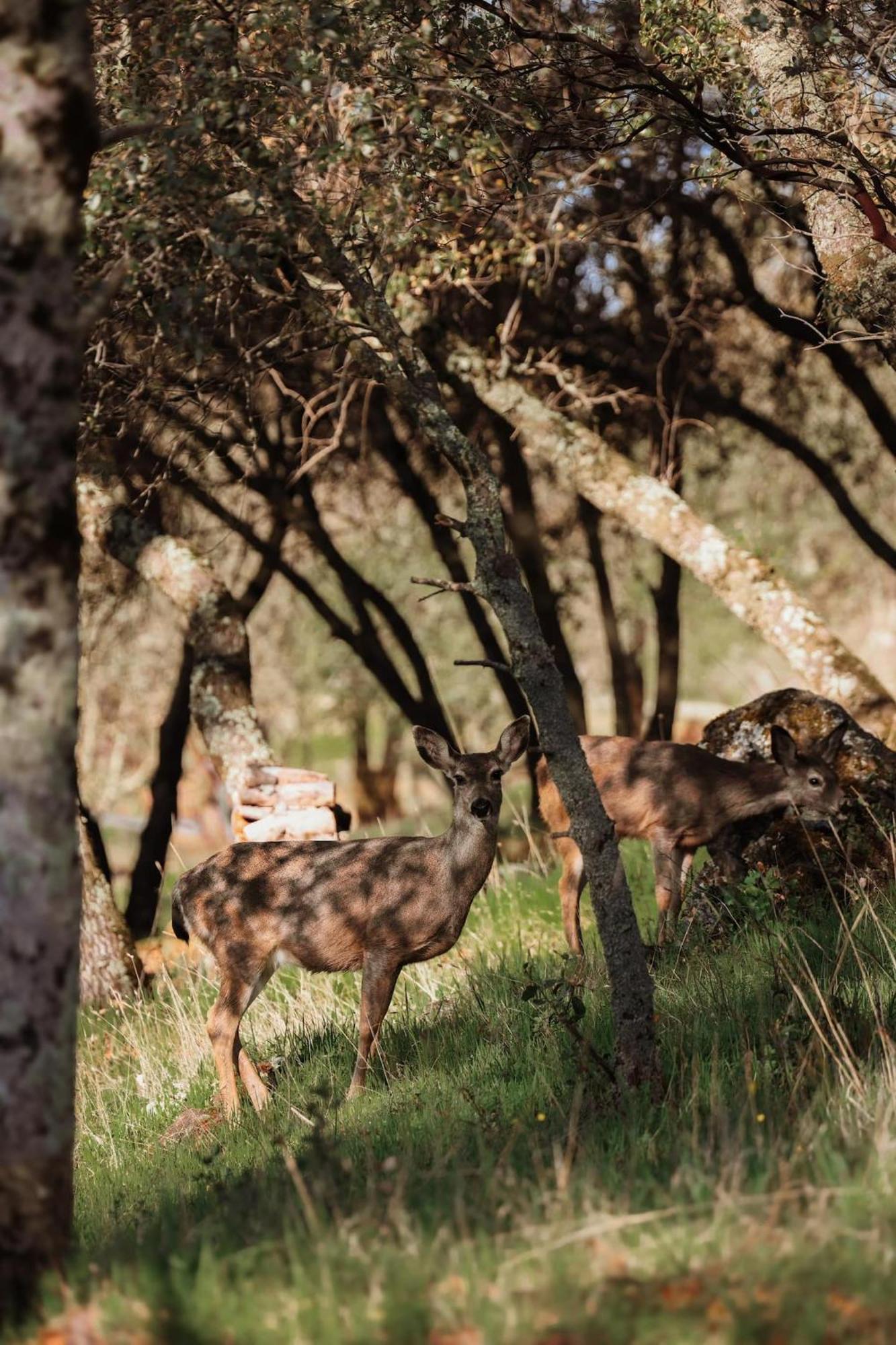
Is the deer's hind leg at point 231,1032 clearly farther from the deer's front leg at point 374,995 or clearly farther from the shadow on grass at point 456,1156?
the deer's front leg at point 374,995

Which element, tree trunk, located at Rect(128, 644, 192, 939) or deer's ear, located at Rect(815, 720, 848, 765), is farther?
tree trunk, located at Rect(128, 644, 192, 939)

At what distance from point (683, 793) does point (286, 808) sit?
285 cm

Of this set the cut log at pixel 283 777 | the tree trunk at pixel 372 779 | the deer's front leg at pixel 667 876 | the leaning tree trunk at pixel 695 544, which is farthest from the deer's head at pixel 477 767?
the tree trunk at pixel 372 779

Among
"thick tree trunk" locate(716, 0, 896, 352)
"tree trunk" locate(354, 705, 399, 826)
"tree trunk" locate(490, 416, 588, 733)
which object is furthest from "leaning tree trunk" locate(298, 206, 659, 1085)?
"tree trunk" locate(354, 705, 399, 826)

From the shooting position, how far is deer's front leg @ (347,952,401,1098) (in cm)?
785

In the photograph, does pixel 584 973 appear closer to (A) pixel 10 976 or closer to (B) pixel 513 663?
(B) pixel 513 663

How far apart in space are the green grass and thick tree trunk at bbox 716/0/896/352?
336 cm

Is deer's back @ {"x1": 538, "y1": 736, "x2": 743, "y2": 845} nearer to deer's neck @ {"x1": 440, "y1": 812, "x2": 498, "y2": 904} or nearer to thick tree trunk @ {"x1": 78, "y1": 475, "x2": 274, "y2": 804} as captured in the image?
Result: deer's neck @ {"x1": 440, "y1": 812, "x2": 498, "y2": 904}

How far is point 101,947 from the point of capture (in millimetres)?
11930

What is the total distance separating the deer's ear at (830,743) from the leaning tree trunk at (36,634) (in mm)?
6627

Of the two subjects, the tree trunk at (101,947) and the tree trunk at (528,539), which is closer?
the tree trunk at (101,947)

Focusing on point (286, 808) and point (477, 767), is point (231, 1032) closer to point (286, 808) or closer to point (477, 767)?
point (477, 767)

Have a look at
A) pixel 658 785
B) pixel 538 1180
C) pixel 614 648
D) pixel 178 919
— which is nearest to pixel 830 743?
pixel 658 785

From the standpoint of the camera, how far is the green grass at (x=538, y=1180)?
3.83 m
